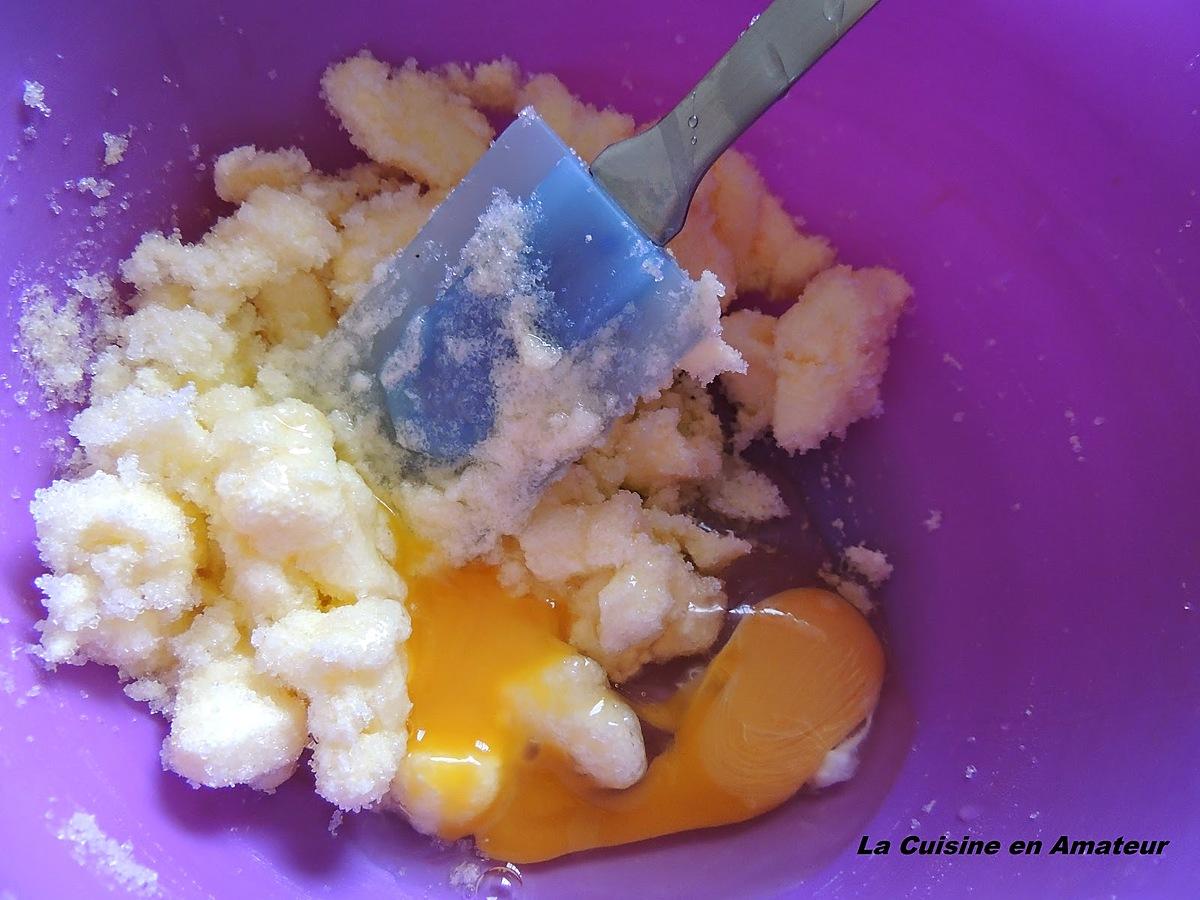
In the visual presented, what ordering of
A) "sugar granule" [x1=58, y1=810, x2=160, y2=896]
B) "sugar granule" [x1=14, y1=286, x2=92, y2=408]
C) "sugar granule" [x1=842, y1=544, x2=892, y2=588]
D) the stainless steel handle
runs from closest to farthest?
the stainless steel handle
"sugar granule" [x1=58, y1=810, x2=160, y2=896]
"sugar granule" [x1=14, y1=286, x2=92, y2=408]
"sugar granule" [x1=842, y1=544, x2=892, y2=588]

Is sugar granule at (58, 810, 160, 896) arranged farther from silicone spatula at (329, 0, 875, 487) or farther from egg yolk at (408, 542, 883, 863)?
silicone spatula at (329, 0, 875, 487)

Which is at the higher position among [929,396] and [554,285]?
[554,285]

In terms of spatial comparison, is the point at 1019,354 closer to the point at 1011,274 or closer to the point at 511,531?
the point at 1011,274

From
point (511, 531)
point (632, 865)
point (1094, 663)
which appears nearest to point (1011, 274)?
point (1094, 663)

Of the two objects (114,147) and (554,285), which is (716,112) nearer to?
(554,285)

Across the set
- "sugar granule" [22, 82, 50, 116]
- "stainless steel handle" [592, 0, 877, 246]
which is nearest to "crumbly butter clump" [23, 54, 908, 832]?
"sugar granule" [22, 82, 50, 116]

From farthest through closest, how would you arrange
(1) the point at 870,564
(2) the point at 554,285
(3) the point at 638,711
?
(1) the point at 870,564, (3) the point at 638,711, (2) the point at 554,285

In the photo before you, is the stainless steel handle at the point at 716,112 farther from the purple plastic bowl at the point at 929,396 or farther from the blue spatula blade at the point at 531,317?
the purple plastic bowl at the point at 929,396

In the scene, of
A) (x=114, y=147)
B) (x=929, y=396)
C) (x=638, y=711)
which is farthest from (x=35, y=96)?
(x=929, y=396)
